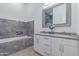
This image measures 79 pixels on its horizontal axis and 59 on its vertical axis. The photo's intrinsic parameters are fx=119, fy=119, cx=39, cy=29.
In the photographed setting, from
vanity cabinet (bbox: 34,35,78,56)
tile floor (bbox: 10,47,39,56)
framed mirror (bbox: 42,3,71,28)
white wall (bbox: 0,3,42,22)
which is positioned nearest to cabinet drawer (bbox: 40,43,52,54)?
vanity cabinet (bbox: 34,35,78,56)

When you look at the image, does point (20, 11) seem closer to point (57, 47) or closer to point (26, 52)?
point (26, 52)

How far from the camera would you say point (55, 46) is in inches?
58.9

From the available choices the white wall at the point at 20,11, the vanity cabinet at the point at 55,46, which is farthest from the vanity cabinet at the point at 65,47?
the white wall at the point at 20,11

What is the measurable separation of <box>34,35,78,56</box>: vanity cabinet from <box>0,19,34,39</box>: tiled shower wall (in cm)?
14

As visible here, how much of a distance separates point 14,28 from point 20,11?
0.23 metres

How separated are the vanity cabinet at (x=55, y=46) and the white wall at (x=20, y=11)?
286mm

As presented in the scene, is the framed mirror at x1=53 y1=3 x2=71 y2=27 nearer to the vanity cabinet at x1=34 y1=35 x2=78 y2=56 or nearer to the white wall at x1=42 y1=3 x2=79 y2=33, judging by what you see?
the white wall at x1=42 y1=3 x2=79 y2=33

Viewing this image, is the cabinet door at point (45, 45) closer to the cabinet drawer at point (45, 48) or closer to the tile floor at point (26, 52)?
the cabinet drawer at point (45, 48)

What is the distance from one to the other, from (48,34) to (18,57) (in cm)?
48

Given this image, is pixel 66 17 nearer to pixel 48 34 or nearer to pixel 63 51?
pixel 48 34

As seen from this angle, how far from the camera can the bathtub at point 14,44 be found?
148 centimetres

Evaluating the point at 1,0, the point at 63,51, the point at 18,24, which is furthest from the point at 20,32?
the point at 63,51

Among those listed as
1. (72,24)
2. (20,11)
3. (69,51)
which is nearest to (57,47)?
(69,51)

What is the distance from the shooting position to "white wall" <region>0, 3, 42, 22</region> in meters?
1.49
